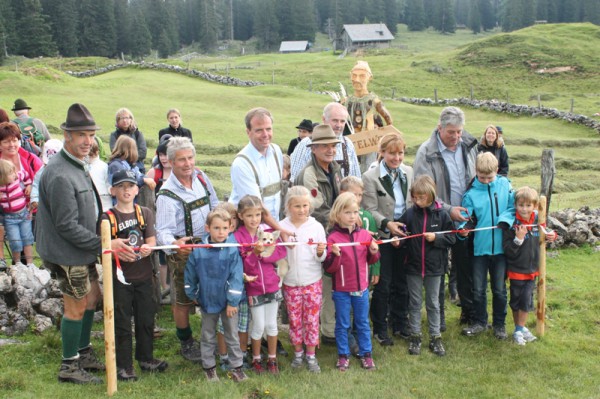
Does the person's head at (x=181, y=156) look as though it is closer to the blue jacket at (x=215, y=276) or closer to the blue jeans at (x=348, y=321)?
the blue jacket at (x=215, y=276)

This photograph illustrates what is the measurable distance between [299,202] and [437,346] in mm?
2507

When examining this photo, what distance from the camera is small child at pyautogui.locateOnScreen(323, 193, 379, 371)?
622 centimetres

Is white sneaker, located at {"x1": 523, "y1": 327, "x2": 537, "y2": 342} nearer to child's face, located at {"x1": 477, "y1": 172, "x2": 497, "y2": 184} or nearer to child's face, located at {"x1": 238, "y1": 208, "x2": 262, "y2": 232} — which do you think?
child's face, located at {"x1": 477, "y1": 172, "x2": 497, "y2": 184}

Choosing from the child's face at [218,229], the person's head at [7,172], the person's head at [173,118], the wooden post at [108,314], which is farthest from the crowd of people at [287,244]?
the person's head at [173,118]

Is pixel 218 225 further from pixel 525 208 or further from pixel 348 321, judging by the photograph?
pixel 525 208

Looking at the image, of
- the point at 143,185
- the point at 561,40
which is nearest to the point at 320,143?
the point at 143,185

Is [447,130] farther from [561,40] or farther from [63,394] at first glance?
[561,40]

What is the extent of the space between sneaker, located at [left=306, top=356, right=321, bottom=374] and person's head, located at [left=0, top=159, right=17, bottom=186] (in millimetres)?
5209

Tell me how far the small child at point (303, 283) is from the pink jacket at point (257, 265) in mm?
277

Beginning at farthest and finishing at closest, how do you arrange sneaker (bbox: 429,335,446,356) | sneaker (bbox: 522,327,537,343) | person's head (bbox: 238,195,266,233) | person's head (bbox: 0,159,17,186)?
person's head (bbox: 0,159,17,186) < sneaker (bbox: 522,327,537,343) < sneaker (bbox: 429,335,446,356) < person's head (bbox: 238,195,266,233)

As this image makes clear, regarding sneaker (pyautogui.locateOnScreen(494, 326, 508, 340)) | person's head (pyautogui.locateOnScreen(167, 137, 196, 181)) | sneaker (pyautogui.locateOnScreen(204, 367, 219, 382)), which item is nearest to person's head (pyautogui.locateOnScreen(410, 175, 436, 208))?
sneaker (pyautogui.locateOnScreen(494, 326, 508, 340))

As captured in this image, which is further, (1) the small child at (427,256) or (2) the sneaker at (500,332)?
(2) the sneaker at (500,332)

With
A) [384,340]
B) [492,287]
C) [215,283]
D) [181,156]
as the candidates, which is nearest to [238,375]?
[215,283]

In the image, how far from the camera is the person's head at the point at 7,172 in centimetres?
802
